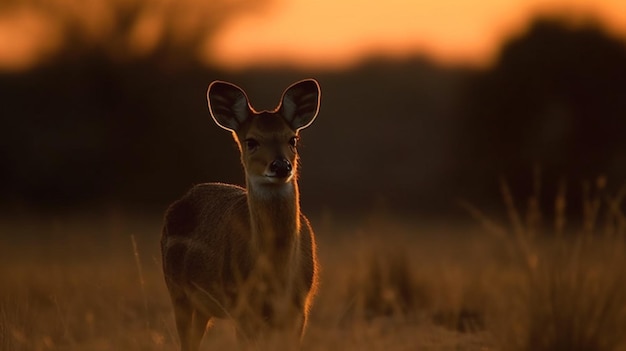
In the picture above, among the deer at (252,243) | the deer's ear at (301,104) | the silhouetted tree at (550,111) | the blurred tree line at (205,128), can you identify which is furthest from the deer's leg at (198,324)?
the silhouetted tree at (550,111)

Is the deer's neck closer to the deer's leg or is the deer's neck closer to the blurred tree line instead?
the deer's leg

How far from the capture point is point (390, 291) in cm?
1081

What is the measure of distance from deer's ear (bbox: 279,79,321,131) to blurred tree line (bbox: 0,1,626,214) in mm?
14312

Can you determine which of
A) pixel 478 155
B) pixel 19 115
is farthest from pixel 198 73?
pixel 478 155

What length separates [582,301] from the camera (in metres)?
7.36

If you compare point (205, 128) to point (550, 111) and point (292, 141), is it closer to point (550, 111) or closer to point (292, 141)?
point (550, 111)

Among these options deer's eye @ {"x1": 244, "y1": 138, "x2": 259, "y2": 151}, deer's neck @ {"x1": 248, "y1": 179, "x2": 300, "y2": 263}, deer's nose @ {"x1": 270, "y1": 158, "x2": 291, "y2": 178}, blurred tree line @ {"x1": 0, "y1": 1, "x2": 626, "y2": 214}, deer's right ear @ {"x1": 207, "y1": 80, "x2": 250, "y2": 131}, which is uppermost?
deer's right ear @ {"x1": 207, "y1": 80, "x2": 250, "y2": 131}

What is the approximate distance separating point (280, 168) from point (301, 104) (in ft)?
3.65

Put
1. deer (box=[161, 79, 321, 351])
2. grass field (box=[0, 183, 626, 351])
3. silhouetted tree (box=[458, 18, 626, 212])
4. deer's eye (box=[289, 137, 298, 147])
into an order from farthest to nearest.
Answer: silhouetted tree (box=[458, 18, 626, 212])
deer's eye (box=[289, 137, 298, 147])
deer (box=[161, 79, 321, 351])
grass field (box=[0, 183, 626, 351])

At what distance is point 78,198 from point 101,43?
4.66m

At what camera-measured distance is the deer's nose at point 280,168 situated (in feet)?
26.7

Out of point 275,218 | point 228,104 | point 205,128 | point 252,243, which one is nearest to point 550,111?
point 205,128

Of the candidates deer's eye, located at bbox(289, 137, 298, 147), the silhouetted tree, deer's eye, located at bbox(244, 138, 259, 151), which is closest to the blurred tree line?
the silhouetted tree

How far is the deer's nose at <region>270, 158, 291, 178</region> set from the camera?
8.15 meters
